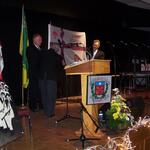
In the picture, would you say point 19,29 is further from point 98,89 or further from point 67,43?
point 98,89

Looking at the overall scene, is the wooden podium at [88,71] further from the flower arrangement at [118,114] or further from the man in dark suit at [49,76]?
the man in dark suit at [49,76]

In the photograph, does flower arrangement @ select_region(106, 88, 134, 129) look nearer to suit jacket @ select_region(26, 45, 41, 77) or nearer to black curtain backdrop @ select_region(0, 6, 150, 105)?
suit jacket @ select_region(26, 45, 41, 77)

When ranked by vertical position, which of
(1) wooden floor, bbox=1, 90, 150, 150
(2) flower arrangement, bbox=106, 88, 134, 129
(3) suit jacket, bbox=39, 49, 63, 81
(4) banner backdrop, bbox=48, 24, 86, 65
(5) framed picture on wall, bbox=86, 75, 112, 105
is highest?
(4) banner backdrop, bbox=48, 24, 86, 65

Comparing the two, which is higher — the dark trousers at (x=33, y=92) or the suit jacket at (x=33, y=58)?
the suit jacket at (x=33, y=58)

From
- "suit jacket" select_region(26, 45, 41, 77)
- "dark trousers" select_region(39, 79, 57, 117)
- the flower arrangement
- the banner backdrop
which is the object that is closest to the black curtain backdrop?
the banner backdrop

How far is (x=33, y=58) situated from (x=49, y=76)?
0.68 m

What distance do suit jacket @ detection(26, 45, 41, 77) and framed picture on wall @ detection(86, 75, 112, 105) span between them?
7.91 feet

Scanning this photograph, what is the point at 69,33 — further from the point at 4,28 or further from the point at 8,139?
the point at 8,139

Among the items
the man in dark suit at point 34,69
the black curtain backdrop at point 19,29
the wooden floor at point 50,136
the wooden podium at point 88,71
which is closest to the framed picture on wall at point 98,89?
the wooden podium at point 88,71

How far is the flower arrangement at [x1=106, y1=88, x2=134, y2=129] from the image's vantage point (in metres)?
5.50

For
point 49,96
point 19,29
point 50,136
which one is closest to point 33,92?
point 49,96

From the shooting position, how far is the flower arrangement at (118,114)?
18.0 feet

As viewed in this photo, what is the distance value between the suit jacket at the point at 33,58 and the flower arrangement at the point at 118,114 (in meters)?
2.16

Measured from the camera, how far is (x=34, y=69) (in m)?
7.31
